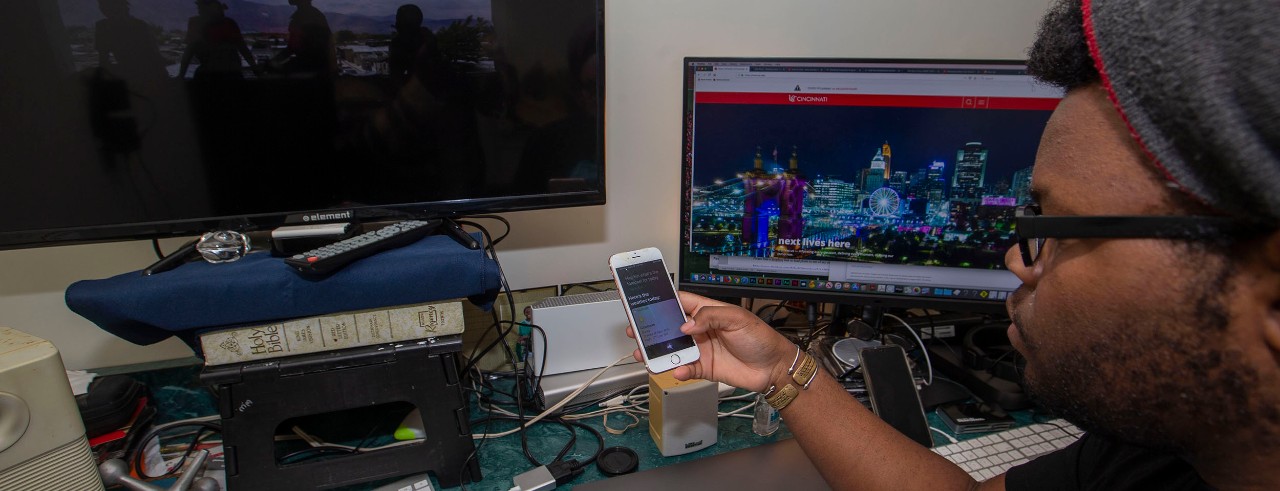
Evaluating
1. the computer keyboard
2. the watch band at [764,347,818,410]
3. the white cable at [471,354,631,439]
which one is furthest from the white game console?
the computer keyboard

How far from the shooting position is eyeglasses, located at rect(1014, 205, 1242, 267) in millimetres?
382

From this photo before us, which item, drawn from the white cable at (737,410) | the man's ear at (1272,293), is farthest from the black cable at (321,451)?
the man's ear at (1272,293)

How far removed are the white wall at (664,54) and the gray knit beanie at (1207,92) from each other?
70 centimetres

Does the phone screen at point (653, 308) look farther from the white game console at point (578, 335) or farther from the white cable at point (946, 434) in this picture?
the white cable at point (946, 434)

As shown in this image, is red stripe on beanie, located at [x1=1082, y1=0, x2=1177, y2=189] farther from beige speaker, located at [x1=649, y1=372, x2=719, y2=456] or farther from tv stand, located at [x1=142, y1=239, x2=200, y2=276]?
tv stand, located at [x1=142, y1=239, x2=200, y2=276]

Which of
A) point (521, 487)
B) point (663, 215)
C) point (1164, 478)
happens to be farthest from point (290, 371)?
point (1164, 478)

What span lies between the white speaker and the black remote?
24 cm

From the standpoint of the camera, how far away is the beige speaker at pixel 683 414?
31.1 inches

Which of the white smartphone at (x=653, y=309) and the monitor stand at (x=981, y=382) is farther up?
the white smartphone at (x=653, y=309)

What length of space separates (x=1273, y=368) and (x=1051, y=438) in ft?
1.76

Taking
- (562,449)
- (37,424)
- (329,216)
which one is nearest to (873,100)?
(562,449)

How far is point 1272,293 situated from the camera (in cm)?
38

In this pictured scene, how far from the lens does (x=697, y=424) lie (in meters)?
0.81

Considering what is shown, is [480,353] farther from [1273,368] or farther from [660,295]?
[1273,368]
